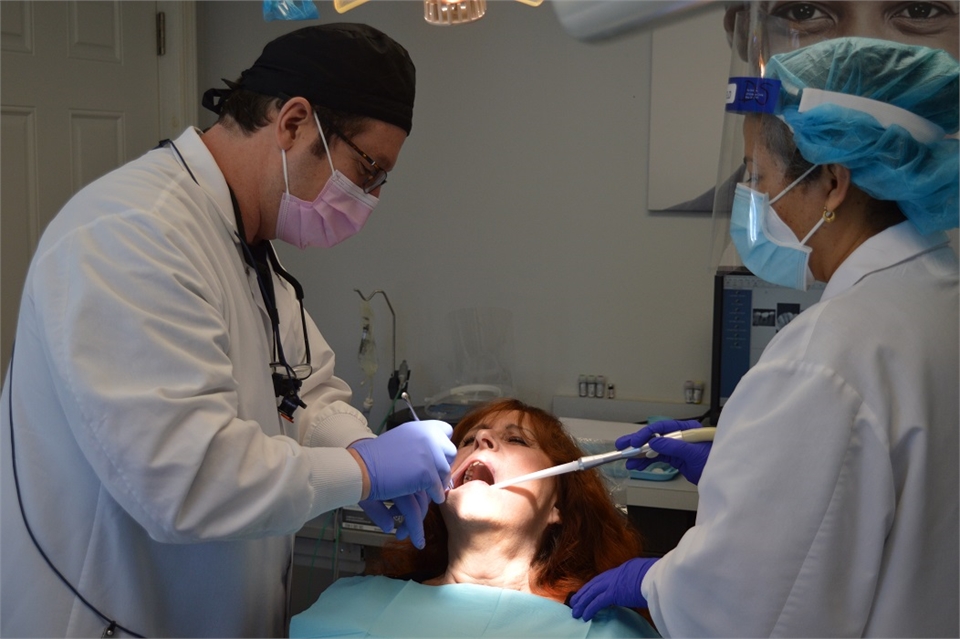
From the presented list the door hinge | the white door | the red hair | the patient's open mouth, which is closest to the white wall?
the door hinge

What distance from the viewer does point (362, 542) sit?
2607mm

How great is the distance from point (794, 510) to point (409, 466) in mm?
657

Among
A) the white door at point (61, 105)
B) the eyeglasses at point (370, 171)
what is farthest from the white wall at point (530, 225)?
the eyeglasses at point (370, 171)

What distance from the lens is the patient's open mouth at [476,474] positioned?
6.55 ft

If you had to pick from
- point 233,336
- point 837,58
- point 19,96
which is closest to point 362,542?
point 233,336

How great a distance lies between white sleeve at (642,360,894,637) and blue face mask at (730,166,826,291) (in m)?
0.24

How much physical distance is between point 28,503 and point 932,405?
1.30 meters

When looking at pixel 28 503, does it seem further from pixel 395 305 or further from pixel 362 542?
pixel 395 305

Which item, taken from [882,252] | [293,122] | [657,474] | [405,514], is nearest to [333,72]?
[293,122]

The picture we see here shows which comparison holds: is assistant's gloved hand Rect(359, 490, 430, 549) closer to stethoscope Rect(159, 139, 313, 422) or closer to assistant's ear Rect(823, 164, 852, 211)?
stethoscope Rect(159, 139, 313, 422)

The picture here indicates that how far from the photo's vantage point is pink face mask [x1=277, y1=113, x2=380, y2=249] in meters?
1.60

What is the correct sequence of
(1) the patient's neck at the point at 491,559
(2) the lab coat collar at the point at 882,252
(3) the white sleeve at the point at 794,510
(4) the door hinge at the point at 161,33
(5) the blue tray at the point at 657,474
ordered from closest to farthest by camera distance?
(3) the white sleeve at the point at 794,510, (2) the lab coat collar at the point at 882,252, (1) the patient's neck at the point at 491,559, (5) the blue tray at the point at 657,474, (4) the door hinge at the point at 161,33

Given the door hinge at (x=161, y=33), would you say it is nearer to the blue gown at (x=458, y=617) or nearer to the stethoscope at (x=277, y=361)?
the stethoscope at (x=277, y=361)

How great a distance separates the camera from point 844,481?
1.12m
